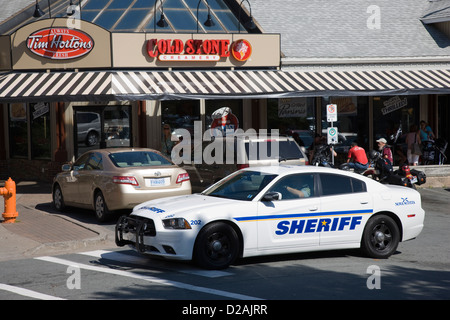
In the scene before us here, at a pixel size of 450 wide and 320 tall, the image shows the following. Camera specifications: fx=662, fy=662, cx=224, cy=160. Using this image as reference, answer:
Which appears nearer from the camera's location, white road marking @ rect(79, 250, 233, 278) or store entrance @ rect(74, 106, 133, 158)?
white road marking @ rect(79, 250, 233, 278)

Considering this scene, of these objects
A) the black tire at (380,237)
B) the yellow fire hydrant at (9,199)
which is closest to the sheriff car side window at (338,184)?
the black tire at (380,237)

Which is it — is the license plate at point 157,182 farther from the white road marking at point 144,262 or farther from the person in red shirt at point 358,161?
the person in red shirt at point 358,161

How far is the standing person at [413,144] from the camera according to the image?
21.5 meters

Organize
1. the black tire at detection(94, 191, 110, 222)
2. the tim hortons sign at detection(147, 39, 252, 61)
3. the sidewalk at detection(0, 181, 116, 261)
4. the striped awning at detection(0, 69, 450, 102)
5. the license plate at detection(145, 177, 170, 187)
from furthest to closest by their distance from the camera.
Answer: the tim hortons sign at detection(147, 39, 252, 61)
the striped awning at detection(0, 69, 450, 102)
the black tire at detection(94, 191, 110, 222)
the license plate at detection(145, 177, 170, 187)
the sidewalk at detection(0, 181, 116, 261)

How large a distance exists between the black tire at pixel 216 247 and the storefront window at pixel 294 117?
1360 cm

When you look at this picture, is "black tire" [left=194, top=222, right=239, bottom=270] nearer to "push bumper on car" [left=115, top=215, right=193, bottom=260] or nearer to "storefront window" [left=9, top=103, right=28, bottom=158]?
"push bumper on car" [left=115, top=215, right=193, bottom=260]

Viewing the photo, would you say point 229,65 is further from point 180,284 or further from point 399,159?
point 180,284

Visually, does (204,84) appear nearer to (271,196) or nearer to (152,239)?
(271,196)

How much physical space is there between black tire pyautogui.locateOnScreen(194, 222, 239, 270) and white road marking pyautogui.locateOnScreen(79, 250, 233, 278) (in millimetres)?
135

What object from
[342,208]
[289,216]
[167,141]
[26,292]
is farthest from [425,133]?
[26,292]

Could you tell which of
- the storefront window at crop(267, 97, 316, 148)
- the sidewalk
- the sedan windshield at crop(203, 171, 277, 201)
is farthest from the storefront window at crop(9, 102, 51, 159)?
the sedan windshield at crop(203, 171, 277, 201)

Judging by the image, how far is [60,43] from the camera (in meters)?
19.1

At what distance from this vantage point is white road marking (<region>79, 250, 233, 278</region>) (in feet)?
29.0

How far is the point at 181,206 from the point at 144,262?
3.75ft
